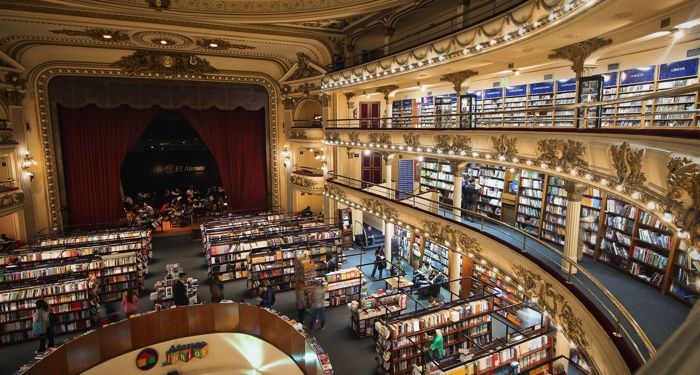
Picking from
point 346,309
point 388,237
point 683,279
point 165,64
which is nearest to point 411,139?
point 388,237

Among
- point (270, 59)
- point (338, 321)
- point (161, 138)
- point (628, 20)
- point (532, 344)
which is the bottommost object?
point (338, 321)

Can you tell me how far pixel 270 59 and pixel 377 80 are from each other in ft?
21.1

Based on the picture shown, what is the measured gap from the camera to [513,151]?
7.61 meters

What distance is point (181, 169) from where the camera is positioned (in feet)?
62.8

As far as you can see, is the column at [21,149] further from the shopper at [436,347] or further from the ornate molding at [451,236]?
the shopper at [436,347]

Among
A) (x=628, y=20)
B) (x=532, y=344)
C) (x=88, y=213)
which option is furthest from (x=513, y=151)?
(x=88, y=213)

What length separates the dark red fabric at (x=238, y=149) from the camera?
17219mm

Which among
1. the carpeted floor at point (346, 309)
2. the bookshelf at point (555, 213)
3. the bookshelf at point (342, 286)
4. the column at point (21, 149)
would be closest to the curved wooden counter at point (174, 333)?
the carpeted floor at point (346, 309)

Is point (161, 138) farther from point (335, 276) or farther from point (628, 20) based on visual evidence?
point (628, 20)

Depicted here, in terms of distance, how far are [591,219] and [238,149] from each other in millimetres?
13976

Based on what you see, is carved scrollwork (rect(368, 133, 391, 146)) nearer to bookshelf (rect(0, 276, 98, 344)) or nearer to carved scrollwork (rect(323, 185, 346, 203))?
carved scrollwork (rect(323, 185, 346, 203))

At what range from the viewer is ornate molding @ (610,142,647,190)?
4281 millimetres

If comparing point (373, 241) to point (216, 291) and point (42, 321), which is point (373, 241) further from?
point (42, 321)

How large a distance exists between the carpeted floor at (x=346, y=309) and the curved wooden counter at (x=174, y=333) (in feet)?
3.18
